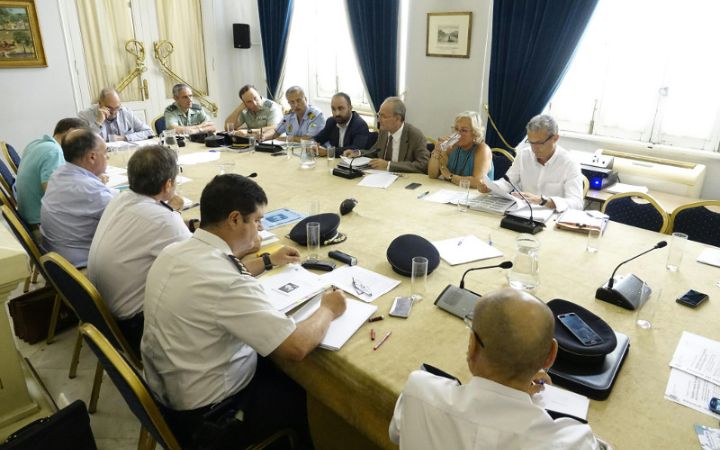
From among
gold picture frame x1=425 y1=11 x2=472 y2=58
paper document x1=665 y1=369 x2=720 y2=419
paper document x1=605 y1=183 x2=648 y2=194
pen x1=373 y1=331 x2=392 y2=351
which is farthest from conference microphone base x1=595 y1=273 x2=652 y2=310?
gold picture frame x1=425 y1=11 x2=472 y2=58

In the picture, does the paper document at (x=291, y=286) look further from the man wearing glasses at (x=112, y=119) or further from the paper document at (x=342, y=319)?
the man wearing glasses at (x=112, y=119)

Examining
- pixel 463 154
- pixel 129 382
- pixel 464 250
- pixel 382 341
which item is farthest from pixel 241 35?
pixel 129 382

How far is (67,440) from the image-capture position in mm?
1511

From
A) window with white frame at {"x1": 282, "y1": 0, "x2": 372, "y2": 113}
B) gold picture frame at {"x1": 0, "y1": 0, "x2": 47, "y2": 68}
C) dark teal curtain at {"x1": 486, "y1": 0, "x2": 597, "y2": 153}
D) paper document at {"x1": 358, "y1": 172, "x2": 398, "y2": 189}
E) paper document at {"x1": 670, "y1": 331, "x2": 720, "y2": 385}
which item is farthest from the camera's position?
window with white frame at {"x1": 282, "y1": 0, "x2": 372, "y2": 113}

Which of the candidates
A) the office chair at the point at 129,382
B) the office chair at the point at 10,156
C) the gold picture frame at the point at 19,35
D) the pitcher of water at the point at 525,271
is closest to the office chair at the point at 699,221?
the pitcher of water at the point at 525,271

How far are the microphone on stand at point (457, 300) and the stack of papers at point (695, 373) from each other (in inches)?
23.6

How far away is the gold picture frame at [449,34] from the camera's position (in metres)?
4.42

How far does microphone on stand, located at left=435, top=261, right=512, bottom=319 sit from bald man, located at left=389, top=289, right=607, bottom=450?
599 mm

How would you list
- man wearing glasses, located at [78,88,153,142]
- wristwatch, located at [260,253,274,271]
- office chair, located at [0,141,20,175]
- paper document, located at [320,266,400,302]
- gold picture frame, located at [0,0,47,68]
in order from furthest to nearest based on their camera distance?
gold picture frame, located at [0,0,47,68] → man wearing glasses, located at [78,88,153,142] → office chair, located at [0,141,20,175] → wristwatch, located at [260,253,274,271] → paper document, located at [320,266,400,302]

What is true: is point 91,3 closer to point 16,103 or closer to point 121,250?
point 16,103

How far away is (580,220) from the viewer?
2.43 m

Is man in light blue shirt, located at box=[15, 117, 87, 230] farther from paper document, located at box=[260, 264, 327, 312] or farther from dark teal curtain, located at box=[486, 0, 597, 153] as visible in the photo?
dark teal curtain, located at box=[486, 0, 597, 153]

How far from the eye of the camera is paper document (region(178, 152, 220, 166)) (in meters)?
3.78

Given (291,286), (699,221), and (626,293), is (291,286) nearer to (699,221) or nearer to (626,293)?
(626,293)
